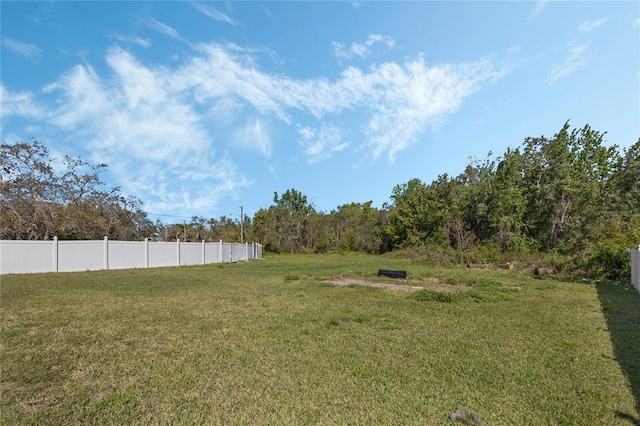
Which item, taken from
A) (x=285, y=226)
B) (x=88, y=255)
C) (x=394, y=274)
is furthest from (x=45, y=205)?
(x=285, y=226)

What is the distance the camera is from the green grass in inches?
107

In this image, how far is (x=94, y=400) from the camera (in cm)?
287

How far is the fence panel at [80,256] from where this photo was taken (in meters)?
14.6

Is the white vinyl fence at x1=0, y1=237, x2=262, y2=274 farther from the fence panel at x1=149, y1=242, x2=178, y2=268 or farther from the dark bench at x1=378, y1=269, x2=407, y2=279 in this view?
the dark bench at x1=378, y1=269, x2=407, y2=279

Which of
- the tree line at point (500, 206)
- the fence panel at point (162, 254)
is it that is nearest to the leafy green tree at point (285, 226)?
the tree line at point (500, 206)

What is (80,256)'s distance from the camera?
1509 cm

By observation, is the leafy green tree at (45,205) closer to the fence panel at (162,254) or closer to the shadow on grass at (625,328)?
the fence panel at (162,254)

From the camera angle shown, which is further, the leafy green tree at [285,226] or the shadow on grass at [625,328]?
the leafy green tree at [285,226]

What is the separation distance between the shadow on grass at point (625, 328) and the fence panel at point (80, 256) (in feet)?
56.9

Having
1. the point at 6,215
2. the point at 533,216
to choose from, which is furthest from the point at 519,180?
the point at 6,215

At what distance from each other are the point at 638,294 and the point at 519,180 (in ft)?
62.6

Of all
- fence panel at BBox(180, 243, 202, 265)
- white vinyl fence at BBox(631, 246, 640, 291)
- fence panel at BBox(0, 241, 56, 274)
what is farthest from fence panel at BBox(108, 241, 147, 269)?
white vinyl fence at BBox(631, 246, 640, 291)

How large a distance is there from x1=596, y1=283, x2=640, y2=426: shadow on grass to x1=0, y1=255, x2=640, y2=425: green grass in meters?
0.02

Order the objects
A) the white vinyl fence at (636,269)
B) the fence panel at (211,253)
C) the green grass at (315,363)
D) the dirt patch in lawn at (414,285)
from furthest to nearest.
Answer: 1. the fence panel at (211,253)
2. the dirt patch in lawn at (414,285)
3. the white vinyl fence at (636,269)
4. the green grass at (315,363)
